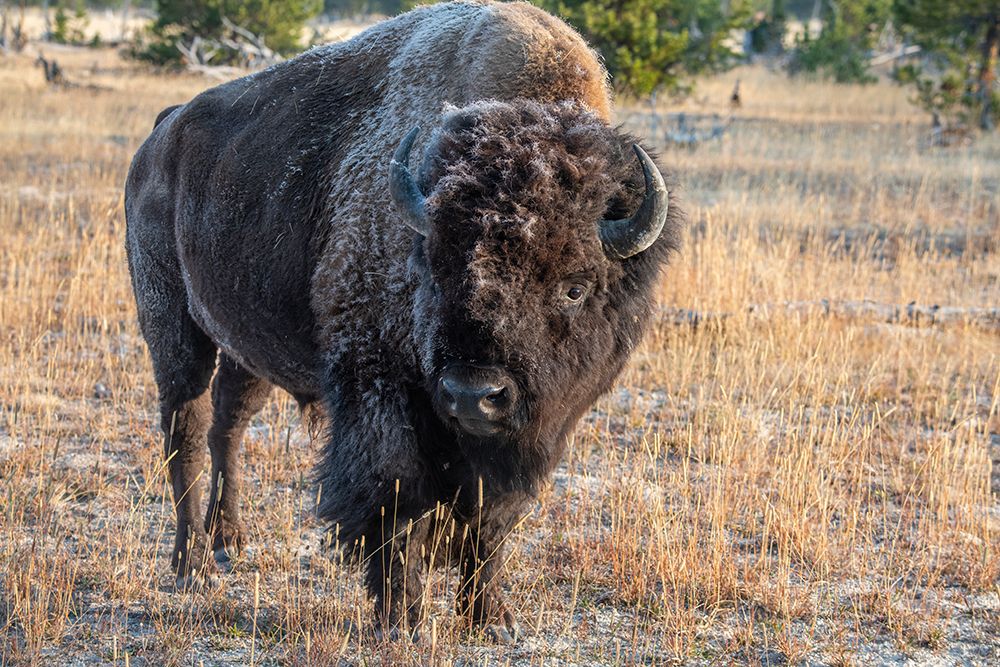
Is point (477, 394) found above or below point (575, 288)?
below

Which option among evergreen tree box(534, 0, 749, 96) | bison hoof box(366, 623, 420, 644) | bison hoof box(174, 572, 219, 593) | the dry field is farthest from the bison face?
evergreen tree box(534, 0, 749, 96)

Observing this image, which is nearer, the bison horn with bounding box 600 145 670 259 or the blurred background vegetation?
the bison horn with bounding box 600 145 670 259

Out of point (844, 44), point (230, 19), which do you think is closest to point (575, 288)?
point (230, 19)

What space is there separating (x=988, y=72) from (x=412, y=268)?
2070 cm

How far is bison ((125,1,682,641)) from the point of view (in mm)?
3406

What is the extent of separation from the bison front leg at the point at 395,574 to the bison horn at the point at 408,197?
117cm

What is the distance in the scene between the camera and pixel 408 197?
11.5ft

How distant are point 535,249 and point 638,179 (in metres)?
0.58

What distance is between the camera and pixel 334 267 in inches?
159

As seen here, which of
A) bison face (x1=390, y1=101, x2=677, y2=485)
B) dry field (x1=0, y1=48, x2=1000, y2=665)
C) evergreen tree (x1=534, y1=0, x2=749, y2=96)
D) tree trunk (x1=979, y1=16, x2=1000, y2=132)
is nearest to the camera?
bison face (x1=390, y1=101, x2=677, y2=485)

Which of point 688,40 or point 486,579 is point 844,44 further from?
point 486,579

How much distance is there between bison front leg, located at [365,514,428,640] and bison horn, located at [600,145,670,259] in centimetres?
132

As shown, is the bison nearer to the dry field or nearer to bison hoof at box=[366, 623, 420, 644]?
bison hoof at box=[366, 623, 420, 644]

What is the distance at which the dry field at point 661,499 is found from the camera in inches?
159
